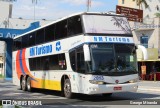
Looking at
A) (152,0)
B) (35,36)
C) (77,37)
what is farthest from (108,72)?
(152,0)

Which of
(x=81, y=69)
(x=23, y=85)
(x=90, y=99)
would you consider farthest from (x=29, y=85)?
(x=81, y=69)

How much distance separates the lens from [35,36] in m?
22.8

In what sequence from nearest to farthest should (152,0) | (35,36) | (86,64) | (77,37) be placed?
(86,64) → (77,37) → (35,36) → (152,0)

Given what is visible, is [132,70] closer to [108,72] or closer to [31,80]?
[108,72]

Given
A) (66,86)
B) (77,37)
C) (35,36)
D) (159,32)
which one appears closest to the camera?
(77,37)

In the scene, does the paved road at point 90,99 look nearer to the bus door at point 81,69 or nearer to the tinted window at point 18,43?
the bus door at point 81,69

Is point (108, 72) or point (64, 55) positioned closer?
point (108, 72)

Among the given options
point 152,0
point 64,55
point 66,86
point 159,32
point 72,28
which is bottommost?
point 66,86

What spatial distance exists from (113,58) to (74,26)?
97.1 inches

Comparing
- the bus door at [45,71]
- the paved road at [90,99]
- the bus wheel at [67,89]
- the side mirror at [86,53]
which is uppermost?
the side mirror at [86,53]

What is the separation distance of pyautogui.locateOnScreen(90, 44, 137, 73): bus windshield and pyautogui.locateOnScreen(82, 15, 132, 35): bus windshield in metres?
0.73

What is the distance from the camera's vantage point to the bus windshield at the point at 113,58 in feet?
52.5

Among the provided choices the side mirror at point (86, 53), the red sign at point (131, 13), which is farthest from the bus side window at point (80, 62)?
the red sign at point (131, 13)

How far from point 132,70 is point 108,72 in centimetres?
120
